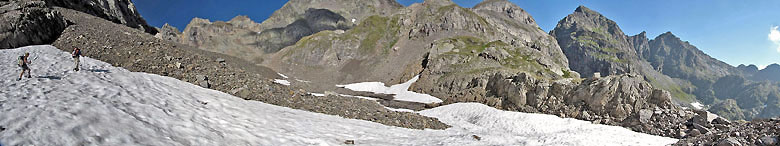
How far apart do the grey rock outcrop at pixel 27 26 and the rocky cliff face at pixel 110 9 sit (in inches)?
827

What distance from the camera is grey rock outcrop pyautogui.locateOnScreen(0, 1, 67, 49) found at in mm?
23594

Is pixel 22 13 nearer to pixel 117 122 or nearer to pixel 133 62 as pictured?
pixel 133 62

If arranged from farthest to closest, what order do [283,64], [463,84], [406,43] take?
[283,64] < [406,43] < [463,84]

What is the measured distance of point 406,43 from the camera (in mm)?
147750

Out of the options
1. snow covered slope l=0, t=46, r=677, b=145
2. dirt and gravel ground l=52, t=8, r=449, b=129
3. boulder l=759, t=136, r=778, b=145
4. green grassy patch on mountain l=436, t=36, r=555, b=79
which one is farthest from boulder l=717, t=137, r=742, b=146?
green grassy patch on mountain l=436, t=36, r=555, b=79

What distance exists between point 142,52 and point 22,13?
10.2 meters

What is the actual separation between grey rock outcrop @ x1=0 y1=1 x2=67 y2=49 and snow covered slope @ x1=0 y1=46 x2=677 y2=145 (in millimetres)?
3893

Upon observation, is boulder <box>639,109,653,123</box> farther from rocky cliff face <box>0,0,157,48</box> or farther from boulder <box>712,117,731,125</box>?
rocky cliff face <box>0,0,157,48</box>

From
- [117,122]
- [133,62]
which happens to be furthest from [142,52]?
[117,122]

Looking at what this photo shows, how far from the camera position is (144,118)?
32.9 ft

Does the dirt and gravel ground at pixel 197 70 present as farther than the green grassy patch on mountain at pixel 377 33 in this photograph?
No

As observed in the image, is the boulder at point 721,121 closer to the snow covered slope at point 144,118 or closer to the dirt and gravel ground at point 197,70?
the snow covered slope at point 144,118

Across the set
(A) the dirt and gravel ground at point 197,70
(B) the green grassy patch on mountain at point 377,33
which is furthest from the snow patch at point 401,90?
(B) the green grassy patch on mountain at point 377,33

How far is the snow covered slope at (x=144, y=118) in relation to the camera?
24.5 feet
